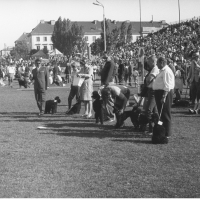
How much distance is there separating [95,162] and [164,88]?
2.56m

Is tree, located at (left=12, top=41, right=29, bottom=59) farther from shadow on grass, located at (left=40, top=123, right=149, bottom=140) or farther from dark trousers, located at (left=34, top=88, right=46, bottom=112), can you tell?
shadow on grass, located at (left=40, top=123, right=149, bottom=140)

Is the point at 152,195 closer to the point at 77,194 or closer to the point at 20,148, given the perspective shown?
the point at 77,194

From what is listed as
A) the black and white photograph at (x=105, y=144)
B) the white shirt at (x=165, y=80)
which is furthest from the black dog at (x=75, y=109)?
the white shirt at (x=165, y=80)

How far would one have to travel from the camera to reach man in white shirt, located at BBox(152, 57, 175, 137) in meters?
9.05

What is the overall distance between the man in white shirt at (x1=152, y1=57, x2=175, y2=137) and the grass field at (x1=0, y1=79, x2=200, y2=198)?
550 mm

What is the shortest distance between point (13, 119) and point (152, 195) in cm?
870

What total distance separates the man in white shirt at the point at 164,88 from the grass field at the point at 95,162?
0.55 metres

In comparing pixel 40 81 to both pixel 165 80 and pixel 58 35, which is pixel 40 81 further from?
pixel 58 35

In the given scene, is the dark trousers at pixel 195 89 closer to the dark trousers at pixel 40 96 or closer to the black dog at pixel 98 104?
the black dog at pixel 98 104

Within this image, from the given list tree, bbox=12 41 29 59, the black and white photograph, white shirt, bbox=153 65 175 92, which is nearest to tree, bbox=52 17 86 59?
tree, bbox=12 41 29 59

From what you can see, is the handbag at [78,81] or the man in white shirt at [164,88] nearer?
the man in white shirt at [164,88]

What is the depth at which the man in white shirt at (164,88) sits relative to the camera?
9.05 m

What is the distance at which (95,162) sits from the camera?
7.47 meters

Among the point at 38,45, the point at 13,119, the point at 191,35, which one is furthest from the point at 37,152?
the point at 38,45
